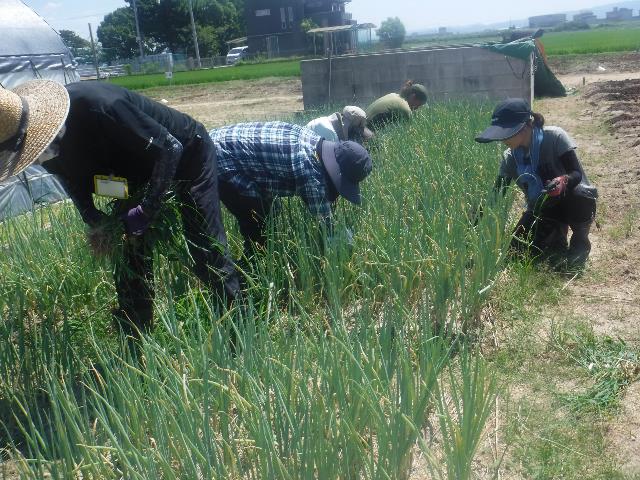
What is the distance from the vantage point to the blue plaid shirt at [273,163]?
2977 mm

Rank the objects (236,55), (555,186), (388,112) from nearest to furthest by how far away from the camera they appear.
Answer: (555,186)
(388,112)
(236,55)

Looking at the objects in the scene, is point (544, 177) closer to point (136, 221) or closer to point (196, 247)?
point (196, 247)

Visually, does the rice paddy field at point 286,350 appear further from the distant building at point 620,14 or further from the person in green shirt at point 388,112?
the distant building at point 620,14

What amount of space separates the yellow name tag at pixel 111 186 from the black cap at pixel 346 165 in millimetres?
863

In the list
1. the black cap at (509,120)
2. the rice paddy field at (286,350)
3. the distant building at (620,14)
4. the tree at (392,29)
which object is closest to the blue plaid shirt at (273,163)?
the rice paddy field at (286,350)

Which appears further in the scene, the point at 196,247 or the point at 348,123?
the point at 348,123

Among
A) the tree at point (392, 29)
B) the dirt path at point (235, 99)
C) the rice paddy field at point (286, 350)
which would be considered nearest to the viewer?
the rice paddy field at point (286, 350)

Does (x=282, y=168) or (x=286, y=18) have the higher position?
(x=286, y=18)

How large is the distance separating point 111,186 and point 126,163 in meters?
0.15

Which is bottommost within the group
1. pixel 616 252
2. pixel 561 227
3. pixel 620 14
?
pixel 620 14

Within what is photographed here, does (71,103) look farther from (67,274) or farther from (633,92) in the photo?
(633,92)

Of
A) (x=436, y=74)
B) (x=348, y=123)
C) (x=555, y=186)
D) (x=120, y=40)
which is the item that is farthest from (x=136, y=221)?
(x=120, y=40)

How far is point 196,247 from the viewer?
2740 millimetres

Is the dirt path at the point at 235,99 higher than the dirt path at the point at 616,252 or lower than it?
lower
